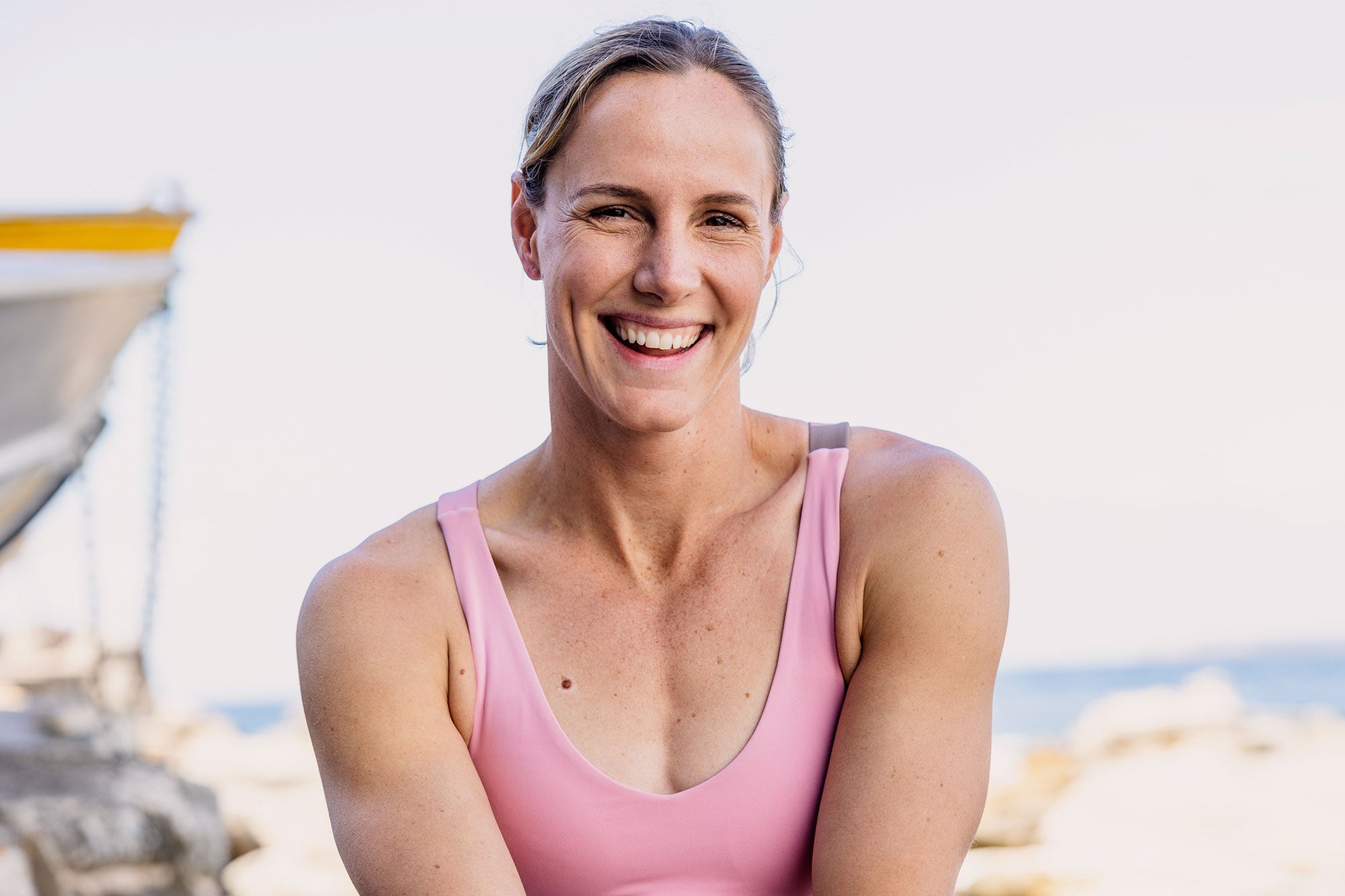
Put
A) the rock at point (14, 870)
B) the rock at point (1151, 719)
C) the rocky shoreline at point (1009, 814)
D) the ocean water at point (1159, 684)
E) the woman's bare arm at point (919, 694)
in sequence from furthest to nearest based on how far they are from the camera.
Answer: the ocean water at point (1159, 684) → the rock at point (1151, 719) → the rocky shoreline at point (1009, 814) → the rock at point (14, 870) → the woman's bare arm at point (919, 694)

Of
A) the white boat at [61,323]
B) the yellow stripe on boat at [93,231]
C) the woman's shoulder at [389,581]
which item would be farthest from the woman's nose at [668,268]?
the yellow stripe on boat at [93,231]

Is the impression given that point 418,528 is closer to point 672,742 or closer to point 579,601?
point 579,601

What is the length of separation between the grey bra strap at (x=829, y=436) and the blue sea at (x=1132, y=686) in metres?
24.4

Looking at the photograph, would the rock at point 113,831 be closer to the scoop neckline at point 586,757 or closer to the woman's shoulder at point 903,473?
the scoop neckline at point 586,757

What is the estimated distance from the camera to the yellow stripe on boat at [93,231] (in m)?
6.08

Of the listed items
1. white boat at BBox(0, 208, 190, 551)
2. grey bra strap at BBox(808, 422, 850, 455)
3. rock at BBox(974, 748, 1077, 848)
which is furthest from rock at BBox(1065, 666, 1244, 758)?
grey bra strap at BBox(808, 422, 850, 455)

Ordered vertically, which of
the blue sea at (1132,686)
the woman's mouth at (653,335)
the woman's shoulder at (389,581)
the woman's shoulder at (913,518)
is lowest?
the blue sea at (1132,686)

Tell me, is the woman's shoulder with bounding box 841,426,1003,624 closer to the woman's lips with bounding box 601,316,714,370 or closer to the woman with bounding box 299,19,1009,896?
the woman with bounding box 299,19,1009,896

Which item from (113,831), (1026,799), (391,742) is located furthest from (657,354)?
(1026,799)

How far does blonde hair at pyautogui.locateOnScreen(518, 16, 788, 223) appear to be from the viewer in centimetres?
216

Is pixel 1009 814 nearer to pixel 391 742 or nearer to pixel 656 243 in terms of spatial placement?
pixel 391 742

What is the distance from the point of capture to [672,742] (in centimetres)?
218

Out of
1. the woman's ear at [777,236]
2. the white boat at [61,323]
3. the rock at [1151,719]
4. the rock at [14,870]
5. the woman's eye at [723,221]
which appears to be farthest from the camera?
the rock at [1151,719]

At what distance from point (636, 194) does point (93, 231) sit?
208 inches
